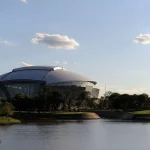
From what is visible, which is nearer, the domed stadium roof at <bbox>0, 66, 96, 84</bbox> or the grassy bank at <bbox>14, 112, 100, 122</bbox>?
the grassy bank at <bbox>14, 112, 100, 122</bbox>

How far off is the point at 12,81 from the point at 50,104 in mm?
49850

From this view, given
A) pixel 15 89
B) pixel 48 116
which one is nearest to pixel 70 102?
pixel 48 116

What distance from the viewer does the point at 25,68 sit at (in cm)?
15588

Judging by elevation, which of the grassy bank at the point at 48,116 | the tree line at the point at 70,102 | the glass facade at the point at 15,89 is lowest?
the grassy bank at the point at 48,116

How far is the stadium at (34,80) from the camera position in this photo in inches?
5640

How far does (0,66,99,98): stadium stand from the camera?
143 meters

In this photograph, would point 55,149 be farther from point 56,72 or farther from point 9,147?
point 56,72

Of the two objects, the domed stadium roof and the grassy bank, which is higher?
the domed stadium roof

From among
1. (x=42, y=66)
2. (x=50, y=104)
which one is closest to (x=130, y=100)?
(x=50, y=104)

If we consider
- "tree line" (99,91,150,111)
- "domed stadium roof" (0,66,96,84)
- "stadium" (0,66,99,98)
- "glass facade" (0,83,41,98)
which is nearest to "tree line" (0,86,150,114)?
"tree line" (99,91,150,111)

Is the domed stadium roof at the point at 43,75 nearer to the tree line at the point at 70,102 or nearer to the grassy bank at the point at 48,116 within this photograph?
the tree line at the point at 70,102

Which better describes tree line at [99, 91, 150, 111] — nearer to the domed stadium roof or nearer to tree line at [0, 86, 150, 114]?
tree line at [0, 86, 150, 114]

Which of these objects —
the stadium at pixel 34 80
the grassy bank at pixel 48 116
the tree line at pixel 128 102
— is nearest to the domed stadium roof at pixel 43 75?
the stadium at pixel 34 80

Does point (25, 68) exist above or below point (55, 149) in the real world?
above
